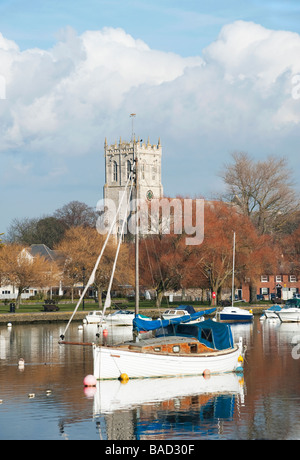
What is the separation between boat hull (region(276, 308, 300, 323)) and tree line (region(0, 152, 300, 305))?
42.9 ft

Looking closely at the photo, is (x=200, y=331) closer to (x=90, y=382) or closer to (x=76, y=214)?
(x=90, y=382)

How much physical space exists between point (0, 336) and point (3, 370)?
1990 centimetres

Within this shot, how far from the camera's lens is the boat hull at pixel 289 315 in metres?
74.1

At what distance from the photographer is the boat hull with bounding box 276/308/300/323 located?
74125mm

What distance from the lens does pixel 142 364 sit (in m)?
31.2

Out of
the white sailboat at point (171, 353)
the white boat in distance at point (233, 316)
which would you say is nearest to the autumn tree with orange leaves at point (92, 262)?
the white boat in distance at point (233, 316)

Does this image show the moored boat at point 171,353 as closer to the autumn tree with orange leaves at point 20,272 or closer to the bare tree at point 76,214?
the autumn tree with orange leaves at point 20,272

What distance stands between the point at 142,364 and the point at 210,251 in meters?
53.5

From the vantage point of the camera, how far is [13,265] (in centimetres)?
8475

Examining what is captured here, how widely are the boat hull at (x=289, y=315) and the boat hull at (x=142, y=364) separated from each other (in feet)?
139

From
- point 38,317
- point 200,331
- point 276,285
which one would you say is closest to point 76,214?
point 276,285

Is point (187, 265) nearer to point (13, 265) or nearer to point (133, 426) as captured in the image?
point (13, 265)

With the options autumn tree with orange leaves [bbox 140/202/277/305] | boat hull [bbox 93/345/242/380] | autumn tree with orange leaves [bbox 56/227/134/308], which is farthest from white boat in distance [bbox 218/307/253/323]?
boat hull [bbox 93/345/242/380]

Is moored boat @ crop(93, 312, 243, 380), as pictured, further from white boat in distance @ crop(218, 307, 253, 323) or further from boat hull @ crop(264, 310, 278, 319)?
boat hull @ crop(264, 310, 278, 319)
